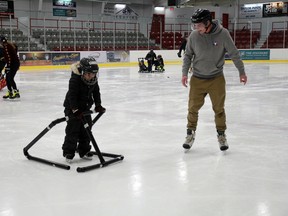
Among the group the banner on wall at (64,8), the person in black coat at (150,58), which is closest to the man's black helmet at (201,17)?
the person in black coat at (150,58)

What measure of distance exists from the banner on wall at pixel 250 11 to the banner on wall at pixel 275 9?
50cm

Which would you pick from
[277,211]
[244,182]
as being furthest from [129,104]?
[277,211]

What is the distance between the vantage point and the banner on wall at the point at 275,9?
29953 mm

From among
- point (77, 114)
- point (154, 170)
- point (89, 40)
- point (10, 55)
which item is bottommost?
point (154, 170)

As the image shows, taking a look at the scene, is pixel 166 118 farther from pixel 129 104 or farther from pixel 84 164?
pixel 84 164

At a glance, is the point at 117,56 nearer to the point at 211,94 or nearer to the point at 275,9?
the point at 275,9

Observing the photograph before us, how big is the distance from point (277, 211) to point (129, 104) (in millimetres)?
5178

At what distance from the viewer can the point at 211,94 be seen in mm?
4020

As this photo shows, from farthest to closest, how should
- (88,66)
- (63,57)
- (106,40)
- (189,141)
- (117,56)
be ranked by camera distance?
1. (106,40)
2. (117,56)
3. (63,57)
4. (189,141)
5. (88,66)

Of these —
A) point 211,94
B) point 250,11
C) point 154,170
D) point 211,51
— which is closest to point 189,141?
point 211,94

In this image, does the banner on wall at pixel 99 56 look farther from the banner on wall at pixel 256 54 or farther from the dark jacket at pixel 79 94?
the dark jacket at pixel 79 94

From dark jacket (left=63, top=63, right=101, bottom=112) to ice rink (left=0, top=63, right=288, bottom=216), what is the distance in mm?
564

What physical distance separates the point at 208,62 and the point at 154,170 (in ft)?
3.93

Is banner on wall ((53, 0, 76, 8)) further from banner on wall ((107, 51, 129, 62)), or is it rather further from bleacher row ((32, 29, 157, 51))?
banner on wall ((107, 51, 129, 62))
